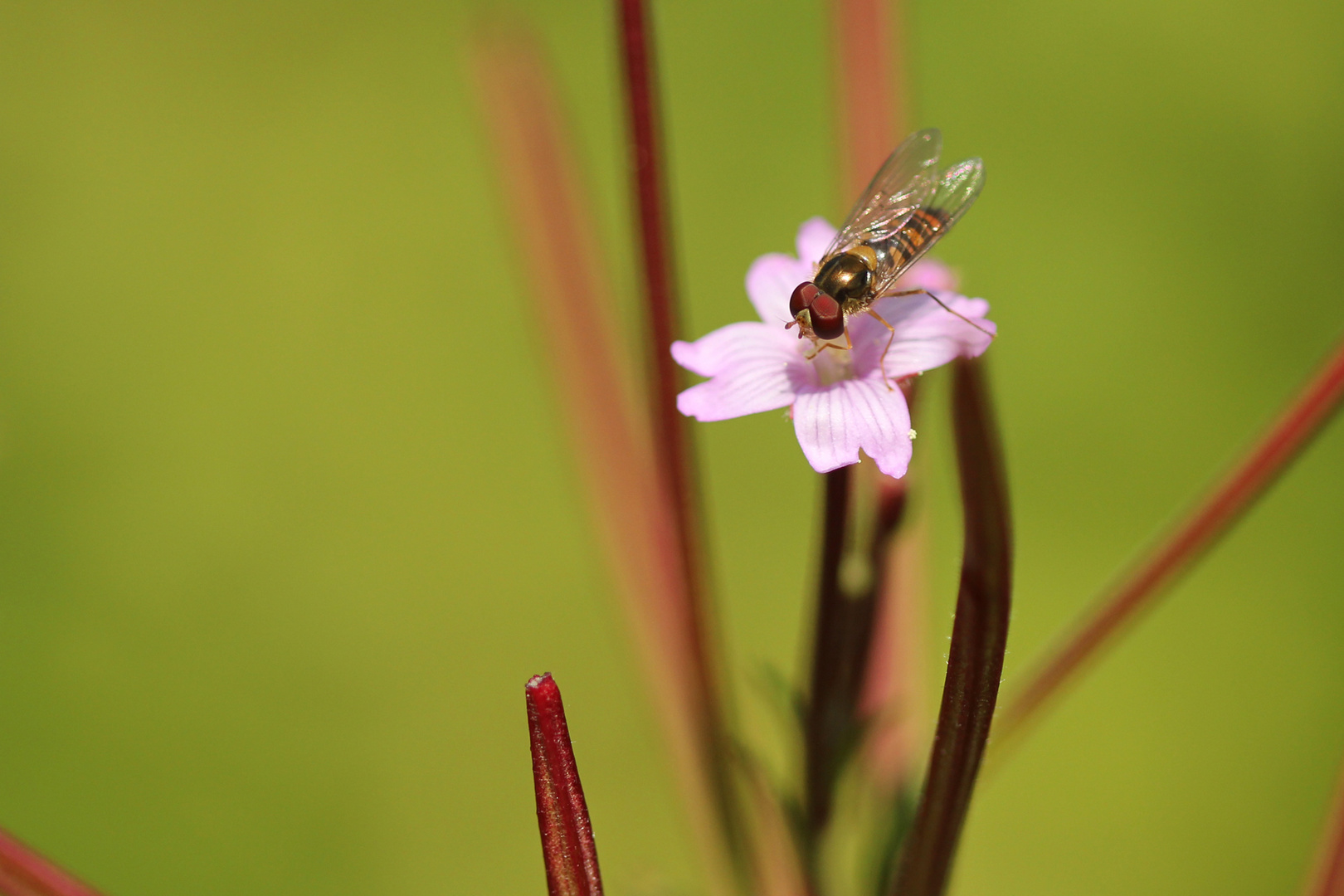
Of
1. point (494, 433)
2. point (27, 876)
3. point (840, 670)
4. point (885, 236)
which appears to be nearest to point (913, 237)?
point (885, 236)

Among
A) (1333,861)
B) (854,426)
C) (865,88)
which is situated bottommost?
(1333,861)

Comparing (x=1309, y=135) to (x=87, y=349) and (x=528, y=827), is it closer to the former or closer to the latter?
(x=528, y=827)

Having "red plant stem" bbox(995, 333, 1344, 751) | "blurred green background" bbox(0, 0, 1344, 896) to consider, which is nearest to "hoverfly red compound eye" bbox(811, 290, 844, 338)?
"red plant stem" bbox(995, 333, 1344, 751)

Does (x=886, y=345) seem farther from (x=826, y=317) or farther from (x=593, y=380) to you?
(x=593, y=380)

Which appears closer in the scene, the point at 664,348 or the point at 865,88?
the point at 664,348

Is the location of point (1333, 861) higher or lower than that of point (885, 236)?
lower

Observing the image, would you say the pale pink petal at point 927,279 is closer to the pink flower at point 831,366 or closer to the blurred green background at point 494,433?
the pink flower at point 831,366

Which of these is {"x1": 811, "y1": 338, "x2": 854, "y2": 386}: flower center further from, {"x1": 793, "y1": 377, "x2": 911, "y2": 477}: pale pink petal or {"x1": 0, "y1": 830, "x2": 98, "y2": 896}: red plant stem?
{"x1": 0, "y1": 830, "x2": 98, "y2": 896}: red plant stem
